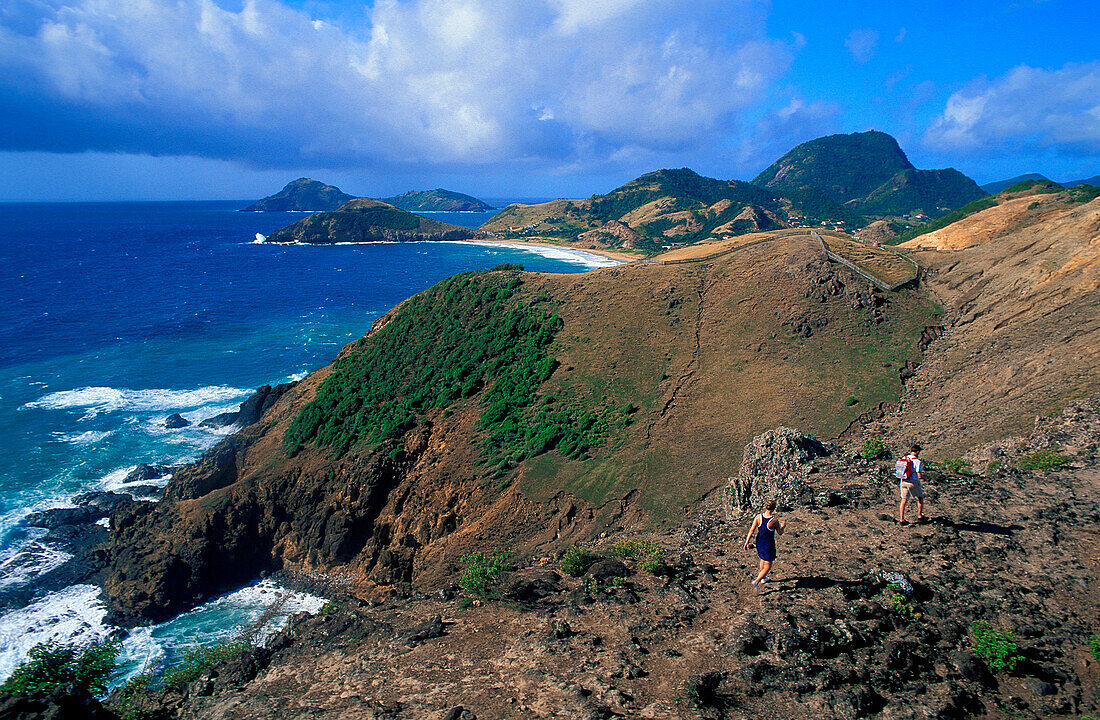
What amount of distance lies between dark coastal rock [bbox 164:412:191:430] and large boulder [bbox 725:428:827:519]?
38.6 metres

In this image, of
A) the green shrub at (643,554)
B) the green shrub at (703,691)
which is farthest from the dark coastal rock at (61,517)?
the green shrub at (703,691)

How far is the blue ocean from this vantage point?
23.1m

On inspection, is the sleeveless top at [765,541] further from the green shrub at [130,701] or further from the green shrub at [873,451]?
the green shrub at [130,701]

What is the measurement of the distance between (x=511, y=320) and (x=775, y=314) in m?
14.6

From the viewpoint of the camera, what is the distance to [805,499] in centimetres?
1425

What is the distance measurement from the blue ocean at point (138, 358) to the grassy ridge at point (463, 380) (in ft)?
29.1

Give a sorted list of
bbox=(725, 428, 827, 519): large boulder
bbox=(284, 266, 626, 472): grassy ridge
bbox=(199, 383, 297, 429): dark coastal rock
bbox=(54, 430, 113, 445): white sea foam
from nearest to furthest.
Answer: bbox=(725, 428, 827, 519): large boulder
bbox=(284, 266, 626, 472): grassy ridge
bbox=(54, 430, 113, 445): white sea foam
bbox=(199, 383, 297, 429): dark coastal rock

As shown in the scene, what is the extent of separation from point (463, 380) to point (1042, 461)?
23189 millimetres

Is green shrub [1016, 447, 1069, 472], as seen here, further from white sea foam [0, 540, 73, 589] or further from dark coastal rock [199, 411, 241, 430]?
dark coastal rock [199, 411, 241, 430]

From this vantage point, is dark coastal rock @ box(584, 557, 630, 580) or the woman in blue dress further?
dark coastal rock @ box(584, 557, 630, 580)

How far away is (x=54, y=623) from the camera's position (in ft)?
72.8

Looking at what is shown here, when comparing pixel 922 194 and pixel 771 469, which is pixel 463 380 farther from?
pixel 922 194

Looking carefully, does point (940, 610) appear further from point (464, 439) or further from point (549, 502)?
point (464, 439)

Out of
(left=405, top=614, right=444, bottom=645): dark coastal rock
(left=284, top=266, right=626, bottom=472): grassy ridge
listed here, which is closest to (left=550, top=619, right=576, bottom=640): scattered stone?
(left=405, top=614, right=444, bottom=645): dark coastal rock
